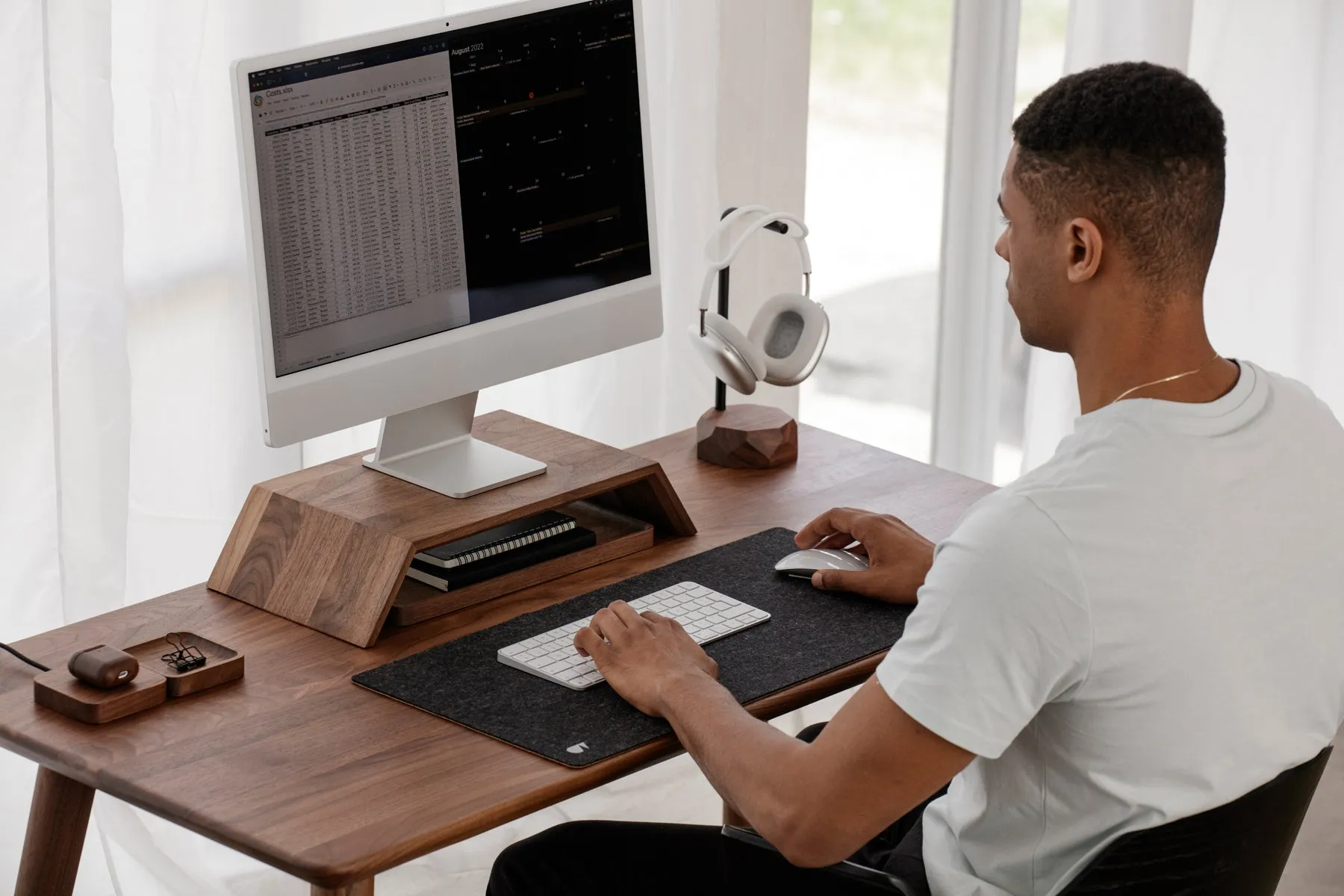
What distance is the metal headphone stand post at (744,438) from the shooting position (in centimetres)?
226

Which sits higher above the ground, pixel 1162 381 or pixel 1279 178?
pixel 1162 381

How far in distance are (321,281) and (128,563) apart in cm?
77

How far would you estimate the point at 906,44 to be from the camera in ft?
20.3

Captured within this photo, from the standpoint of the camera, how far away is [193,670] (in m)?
1.66

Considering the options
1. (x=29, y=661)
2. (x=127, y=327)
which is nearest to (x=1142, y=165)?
(x=29, y=661)

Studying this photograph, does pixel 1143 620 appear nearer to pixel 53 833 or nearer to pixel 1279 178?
pixel 53 833

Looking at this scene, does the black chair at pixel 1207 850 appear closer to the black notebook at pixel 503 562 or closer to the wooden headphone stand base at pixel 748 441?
the black notebook at pixel 503 562

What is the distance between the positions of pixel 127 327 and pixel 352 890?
103cm

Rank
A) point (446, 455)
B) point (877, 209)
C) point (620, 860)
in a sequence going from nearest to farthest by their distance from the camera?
point (620, 860), point (446, 455), point (877, 209)

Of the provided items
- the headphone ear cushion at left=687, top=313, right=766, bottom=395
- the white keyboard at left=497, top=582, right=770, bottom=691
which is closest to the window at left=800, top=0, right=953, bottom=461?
the headphone ear cushion at left=687, top=313, right=766, bottom=395

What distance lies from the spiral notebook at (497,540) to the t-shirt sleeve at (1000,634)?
0.68 metres

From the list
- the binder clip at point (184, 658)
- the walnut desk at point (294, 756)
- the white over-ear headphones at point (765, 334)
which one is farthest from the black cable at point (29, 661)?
the white over-ear headphones at point (765, 334)

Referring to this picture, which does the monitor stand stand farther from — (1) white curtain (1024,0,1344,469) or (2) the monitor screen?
(1) white curtain (1024,0,1344,469)

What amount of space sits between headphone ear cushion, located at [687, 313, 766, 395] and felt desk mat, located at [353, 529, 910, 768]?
0.28 metres
